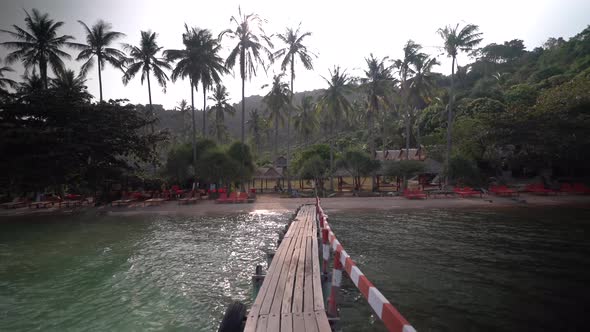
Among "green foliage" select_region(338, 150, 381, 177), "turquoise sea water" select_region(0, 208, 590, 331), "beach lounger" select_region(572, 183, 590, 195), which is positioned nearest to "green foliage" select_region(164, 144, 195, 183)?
"turquoise sea water" select_region(0, 208, 590, 331)

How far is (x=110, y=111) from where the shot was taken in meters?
28.4

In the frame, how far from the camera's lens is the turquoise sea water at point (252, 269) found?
300 inches

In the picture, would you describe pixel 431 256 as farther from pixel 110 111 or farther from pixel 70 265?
pixel 110 111

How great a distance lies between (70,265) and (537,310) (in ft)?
49.1

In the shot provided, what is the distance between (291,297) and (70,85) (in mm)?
38178

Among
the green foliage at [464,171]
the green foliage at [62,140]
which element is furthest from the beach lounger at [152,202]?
the green foliage at [464,171]

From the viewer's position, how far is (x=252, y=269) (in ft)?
36.6

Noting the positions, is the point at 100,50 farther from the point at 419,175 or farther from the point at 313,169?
the point at 419,175

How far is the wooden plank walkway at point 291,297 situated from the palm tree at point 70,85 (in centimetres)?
2702

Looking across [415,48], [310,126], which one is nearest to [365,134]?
[310,126]

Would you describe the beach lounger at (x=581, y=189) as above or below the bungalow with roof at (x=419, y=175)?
below

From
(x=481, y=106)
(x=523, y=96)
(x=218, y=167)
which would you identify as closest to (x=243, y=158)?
(x=218, y=167)

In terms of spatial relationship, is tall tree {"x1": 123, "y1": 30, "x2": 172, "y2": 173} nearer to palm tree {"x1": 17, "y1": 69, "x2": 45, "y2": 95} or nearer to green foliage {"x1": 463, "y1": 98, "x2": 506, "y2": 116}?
palm tree {"x1": 17, "y1": 69, "x2": 45, "y2": 95}

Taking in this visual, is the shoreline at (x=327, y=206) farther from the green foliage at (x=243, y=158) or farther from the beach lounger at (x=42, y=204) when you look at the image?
the green foliage at (x=243, y=158)
